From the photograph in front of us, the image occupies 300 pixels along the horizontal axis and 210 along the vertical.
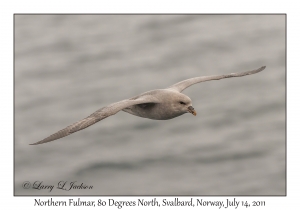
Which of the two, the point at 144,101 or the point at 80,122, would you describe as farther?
the point at 144,101

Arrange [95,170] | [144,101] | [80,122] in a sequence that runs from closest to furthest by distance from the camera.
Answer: [80,122] → [144,101] → [95,170]

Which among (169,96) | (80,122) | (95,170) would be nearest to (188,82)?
(169,96)

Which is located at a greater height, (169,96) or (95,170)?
(169,96)
